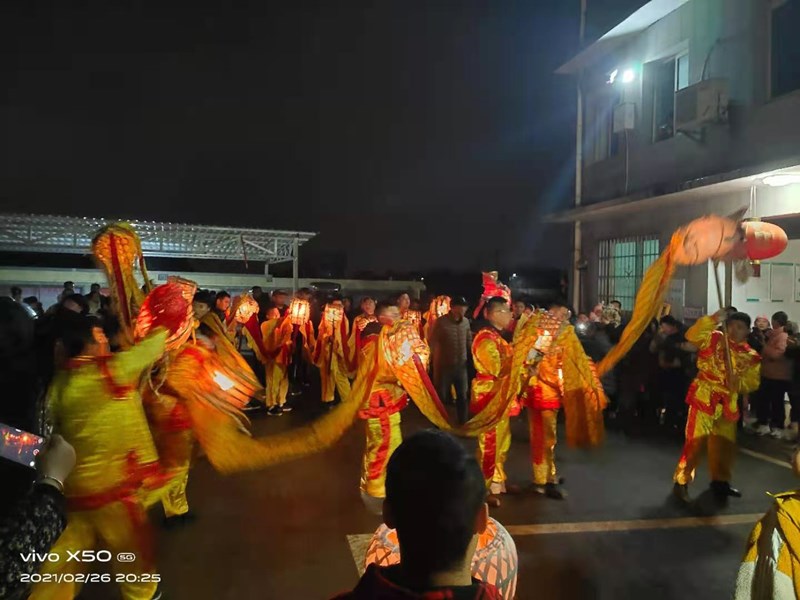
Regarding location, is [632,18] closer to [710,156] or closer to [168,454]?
[710,156]

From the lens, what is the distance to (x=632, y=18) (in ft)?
37.1

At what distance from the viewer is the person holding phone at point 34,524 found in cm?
161

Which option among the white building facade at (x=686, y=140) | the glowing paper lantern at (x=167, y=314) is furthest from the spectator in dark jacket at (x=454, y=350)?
the glowing paper lantern at (x=167, y=314)

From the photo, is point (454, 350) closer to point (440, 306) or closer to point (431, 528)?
point (440, 306)

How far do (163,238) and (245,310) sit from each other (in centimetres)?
685

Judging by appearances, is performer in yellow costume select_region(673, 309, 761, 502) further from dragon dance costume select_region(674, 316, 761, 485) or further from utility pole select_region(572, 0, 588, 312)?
utility pole select_region(572, 0, 588, 312)

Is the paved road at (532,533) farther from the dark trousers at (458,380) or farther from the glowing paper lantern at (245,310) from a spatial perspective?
the glowing paper lantern at (245,310)

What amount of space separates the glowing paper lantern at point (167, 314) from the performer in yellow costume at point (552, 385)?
9.40 feet

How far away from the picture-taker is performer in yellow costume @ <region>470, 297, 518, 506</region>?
5.12m

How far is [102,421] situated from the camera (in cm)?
303

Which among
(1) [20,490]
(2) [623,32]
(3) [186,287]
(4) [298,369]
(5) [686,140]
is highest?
(2) [623,32]

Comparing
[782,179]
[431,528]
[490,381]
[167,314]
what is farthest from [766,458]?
[431,528]

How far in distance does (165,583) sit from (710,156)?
33.0 feet

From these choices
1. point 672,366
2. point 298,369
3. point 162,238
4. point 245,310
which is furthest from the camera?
point 162,238
